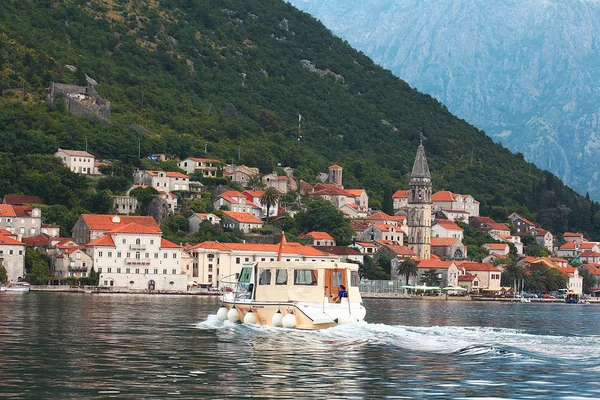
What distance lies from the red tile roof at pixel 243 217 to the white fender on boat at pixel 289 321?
327ft

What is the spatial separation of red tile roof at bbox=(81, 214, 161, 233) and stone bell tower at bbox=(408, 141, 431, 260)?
45532 millimetres

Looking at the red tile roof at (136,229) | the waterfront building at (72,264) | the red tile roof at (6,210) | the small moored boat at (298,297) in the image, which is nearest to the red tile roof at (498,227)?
the red tile roof at (136,229)

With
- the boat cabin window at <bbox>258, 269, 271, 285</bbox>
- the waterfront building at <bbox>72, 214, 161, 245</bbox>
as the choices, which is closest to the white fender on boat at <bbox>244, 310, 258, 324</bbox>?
the boat cabin window at <bbox>258, 269, 271, 285</bbox>

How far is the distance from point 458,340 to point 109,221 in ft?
298

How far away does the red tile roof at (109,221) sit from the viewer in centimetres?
13671

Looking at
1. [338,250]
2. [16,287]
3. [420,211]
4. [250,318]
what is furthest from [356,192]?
[250,318]

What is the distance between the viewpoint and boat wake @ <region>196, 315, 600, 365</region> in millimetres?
47219

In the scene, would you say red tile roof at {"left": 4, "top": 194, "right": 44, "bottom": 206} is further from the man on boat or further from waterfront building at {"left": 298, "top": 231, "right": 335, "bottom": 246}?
the man on boat

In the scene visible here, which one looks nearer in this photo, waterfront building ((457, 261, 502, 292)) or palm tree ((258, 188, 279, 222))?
waterfront building ((457, 261, 502, 292))

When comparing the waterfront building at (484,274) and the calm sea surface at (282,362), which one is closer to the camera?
the calm sea surface at (282,362)

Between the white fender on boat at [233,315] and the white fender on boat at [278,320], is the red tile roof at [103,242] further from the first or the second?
the white fender on boat at [278,320]

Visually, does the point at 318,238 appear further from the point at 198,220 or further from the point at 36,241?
the point at 36,241

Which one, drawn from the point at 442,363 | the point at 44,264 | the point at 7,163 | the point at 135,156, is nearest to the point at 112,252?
the point at 44,264

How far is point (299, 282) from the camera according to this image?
196ft
